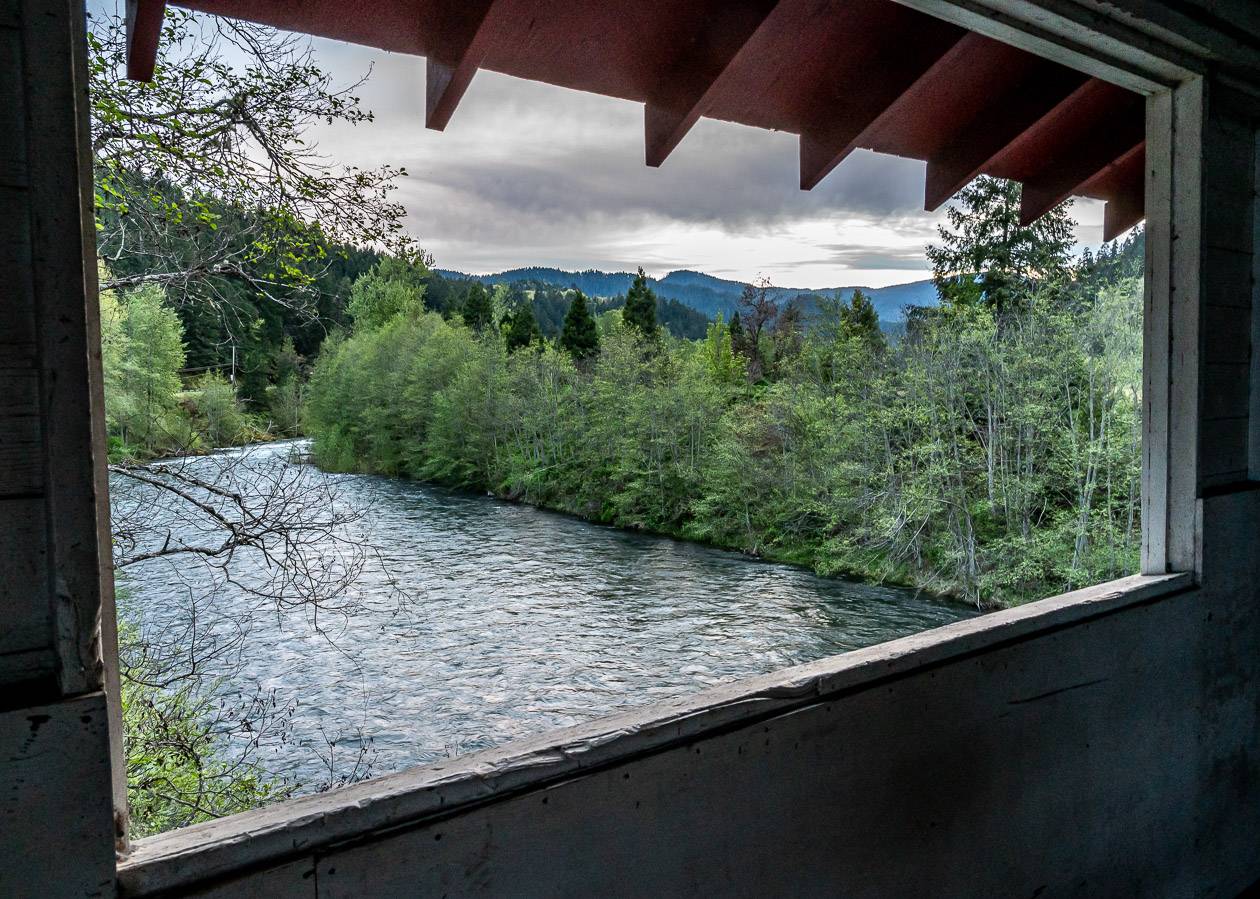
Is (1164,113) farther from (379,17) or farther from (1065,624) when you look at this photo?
(379,17)

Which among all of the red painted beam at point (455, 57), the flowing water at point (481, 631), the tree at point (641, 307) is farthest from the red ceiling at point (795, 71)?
the tree at point (641, 307)

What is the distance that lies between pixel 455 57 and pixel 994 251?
49.3ft

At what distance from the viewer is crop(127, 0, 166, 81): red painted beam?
102 centimetres

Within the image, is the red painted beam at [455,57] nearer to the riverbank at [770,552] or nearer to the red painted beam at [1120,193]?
the red painted beam at [1120,193]

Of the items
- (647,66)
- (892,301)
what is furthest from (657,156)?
(892,301)

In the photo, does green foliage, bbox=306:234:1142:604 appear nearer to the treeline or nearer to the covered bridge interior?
the treeline

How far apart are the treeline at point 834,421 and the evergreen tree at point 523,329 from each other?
156mm

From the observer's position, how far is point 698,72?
1.40 metres

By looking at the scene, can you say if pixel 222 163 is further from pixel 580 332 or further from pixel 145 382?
pixel 580 332

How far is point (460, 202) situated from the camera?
10.7 m

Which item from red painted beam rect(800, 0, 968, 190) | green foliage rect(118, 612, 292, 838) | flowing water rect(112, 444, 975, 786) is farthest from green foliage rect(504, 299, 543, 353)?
red painted beam rect(800, 0, 968, 190)

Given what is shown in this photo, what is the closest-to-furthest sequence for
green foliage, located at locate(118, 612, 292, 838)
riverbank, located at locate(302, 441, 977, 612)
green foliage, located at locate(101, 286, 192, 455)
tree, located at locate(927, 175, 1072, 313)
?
green foliage, located at locate(118, 612, 292, 838) → green foliage, located at locate(101, 286, 192, 455) → riverbank, located at locate(302, 441, 977, 612) → tree, located at locate(927, 175, 1072, 313)

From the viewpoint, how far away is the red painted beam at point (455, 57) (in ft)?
3.78

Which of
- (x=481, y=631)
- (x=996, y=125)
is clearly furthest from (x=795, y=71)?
(x=481, y=631)
